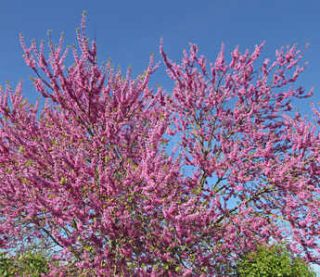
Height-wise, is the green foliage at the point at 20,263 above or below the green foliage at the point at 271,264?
below

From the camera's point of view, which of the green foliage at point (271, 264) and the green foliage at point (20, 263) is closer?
the green foliage at point (20, 263)

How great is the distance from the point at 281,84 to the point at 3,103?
8.64m

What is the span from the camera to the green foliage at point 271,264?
10.8 m

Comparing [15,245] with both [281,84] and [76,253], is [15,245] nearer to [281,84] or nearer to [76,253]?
[76,253]

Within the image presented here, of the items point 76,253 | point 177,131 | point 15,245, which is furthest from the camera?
point 177,131

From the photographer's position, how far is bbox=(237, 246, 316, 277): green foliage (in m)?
10.8

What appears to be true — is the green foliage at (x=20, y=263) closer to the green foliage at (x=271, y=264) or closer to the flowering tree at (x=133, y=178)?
the flowering tree at (x=133, y=178)

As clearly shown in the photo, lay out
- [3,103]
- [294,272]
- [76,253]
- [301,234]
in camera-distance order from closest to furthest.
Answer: [76,253] → [3,103] → [301,234] → [294,272]

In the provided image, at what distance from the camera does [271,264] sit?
11.2m

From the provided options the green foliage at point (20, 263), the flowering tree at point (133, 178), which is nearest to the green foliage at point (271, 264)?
the flowering tree at point (133, 178)

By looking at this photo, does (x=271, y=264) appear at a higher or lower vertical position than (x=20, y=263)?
higher

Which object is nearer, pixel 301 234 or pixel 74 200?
pixel 74 200

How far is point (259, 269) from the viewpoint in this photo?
1089 cm

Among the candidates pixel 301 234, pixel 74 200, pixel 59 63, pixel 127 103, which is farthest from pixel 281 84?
pixel 74 200
